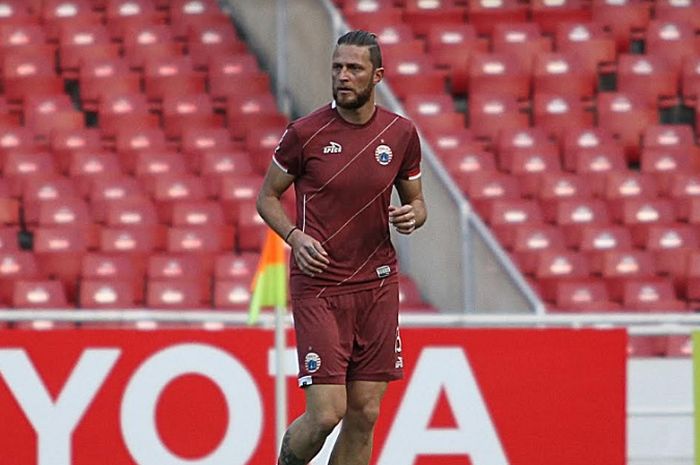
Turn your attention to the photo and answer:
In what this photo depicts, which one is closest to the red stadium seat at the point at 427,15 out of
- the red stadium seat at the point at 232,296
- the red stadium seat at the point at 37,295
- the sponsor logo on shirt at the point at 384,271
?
the red stadium seat at the point at 232,296

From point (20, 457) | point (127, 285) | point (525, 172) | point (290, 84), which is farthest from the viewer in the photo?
point (290, 84)

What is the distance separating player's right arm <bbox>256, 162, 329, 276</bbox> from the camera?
6.23m

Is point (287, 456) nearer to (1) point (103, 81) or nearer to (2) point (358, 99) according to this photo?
(2) point (358, 99)

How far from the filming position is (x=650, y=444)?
8.07 m

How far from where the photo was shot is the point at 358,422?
6.48m

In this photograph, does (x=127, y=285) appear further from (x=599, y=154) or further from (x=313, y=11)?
(x=599, y=154)

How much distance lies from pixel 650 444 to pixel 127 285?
4463 mm

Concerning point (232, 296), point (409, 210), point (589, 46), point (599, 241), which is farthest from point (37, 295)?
point (409, 210)

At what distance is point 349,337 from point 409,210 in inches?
21.4

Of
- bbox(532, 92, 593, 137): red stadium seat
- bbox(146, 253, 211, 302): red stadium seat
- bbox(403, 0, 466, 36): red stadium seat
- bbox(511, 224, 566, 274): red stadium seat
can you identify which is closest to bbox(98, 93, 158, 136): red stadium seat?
bbox(146, 253, 211, 302): red stadium seat

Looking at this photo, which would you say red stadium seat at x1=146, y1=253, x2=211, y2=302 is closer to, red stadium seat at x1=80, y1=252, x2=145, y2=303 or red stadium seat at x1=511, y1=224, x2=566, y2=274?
red stadium seat at x1=80, y1=252, x2=145, y2=303

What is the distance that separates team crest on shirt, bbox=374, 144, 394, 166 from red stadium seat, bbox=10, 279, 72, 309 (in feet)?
17.5

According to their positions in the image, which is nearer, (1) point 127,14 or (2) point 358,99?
(2) point 358,99

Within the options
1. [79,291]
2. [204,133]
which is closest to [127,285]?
[79,291]
